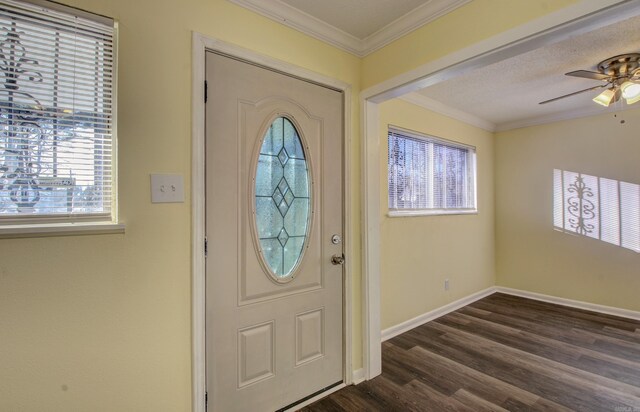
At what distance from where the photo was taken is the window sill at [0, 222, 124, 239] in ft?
3.77

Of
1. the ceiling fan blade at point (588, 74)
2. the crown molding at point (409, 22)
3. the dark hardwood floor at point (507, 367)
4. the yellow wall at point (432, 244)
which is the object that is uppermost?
the crown molding at point (409, 22)

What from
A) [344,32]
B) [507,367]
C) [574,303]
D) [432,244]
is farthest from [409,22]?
[574,303]

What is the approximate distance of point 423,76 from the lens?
1852mm

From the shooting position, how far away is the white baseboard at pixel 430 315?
3.00 m

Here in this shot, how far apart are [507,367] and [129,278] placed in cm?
279

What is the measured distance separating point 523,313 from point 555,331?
1.71ft

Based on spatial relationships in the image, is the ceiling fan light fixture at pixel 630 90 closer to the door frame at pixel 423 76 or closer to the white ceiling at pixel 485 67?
the white ceiling at pixel 485 67

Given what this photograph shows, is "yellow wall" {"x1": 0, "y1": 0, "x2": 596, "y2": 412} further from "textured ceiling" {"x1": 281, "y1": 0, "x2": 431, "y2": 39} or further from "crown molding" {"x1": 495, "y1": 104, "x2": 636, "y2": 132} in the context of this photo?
"crown molding" {"x1": 495, "y1": 104, "x2": 636, "y2": 132}

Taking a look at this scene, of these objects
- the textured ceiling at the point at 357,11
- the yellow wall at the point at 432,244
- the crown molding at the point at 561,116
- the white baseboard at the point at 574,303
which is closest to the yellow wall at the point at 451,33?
the textured ceiling at the point at 357,11

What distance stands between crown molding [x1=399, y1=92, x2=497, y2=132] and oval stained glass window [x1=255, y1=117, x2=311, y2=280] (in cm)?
174

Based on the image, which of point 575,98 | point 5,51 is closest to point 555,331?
point 575,98

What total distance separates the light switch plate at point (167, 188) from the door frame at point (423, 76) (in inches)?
50.0

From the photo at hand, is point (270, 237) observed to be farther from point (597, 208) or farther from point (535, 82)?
point (597, 208)

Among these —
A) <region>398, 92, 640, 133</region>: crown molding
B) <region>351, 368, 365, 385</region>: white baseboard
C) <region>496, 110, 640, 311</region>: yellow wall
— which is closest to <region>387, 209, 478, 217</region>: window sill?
<region>496, 110, 640, 311</region>: yellow wall
